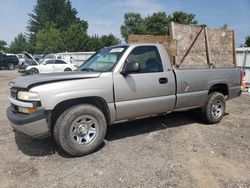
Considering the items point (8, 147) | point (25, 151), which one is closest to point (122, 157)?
point (25, 151)

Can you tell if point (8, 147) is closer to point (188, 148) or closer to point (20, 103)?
point (20, 103)

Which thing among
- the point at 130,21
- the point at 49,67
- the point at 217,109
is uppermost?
the point at 130,21

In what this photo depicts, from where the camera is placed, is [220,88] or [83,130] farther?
[220,88]

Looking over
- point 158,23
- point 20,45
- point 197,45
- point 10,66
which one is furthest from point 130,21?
point 197,45

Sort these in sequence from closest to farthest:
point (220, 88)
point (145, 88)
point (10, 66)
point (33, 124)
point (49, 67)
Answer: point (33, 124) < point (145, 88) < point (220, 88) < point (49, 67) < point (10, 66)

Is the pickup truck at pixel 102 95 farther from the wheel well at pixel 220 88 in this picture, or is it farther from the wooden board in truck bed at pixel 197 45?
the wooden board in truck bed at pixel 197 45

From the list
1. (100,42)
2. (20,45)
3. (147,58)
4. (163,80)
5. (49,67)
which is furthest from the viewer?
(20,45)

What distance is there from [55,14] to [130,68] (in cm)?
8240

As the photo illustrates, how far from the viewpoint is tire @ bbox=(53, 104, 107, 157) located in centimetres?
402

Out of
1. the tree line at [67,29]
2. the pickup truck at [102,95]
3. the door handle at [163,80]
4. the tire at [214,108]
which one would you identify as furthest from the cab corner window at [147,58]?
the tree line at [67,29]

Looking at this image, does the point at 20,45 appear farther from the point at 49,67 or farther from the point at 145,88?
the point at 145,88

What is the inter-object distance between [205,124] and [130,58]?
8.82ft

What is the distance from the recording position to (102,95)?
14.1ft

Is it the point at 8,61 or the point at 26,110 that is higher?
the point at 8,61
